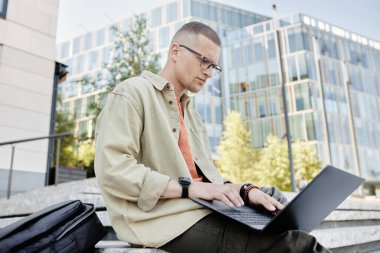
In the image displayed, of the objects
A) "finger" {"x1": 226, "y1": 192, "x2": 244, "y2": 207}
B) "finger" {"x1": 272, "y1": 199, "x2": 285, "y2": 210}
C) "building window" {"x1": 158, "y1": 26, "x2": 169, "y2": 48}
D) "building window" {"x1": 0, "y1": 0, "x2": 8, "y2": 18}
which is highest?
"building window" {"x1": 158, "y1": 26, "x2": 169, "y2": 48}

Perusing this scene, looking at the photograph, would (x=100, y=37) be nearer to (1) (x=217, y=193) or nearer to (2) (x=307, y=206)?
(1) (x=217, y=193)

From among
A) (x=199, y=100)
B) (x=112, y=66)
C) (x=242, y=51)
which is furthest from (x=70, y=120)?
(x=242, y=51)

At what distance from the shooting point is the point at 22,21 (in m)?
8.90

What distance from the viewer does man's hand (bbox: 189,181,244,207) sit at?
61.4 inches

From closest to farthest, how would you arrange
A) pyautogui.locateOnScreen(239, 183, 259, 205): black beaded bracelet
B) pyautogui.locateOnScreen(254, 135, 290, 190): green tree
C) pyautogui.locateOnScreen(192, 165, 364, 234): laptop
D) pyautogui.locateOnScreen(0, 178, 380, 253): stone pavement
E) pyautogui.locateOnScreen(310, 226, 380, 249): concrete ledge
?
pyautogui.locateOnScreen(192, 165, 364, 234): laptop, pyautogui.locateOnScreen(239, 183, 259, 205): black beaded bracelet, pyautogui.locateOnScreen(310, 226, 380, 249): concrete ledge, pyautogui.locateOnScreen(0, 178, 380, 253): stone pavement, pyautogui.locateOnScreen(254, 135, 290, 190): green tree

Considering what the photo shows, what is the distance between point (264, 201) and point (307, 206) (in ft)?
1.26

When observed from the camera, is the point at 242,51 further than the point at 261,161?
Yes

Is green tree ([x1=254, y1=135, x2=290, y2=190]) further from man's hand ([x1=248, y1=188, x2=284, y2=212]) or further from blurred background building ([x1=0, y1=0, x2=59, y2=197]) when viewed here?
man's hand ([x1=248, y1=188, x2=284, y2=212])

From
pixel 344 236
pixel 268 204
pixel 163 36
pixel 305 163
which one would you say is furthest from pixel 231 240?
pixel 163 36

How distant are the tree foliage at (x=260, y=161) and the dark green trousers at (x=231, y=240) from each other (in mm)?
22689

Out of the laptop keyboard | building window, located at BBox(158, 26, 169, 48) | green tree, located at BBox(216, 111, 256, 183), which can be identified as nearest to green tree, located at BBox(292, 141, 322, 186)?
green tree, located at BBox(216, 111, 256, 183)

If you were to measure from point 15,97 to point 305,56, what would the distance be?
106ft

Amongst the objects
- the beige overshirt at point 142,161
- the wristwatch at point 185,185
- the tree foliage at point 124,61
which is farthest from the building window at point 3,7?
the wristwatch at point 185,185

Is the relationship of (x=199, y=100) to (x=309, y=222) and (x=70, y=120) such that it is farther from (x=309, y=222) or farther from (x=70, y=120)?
(x=309, y=222)
